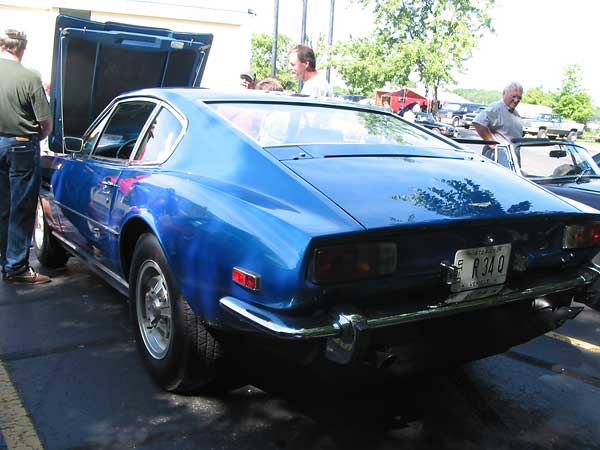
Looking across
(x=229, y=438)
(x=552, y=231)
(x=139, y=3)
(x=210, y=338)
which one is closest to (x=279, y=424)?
(x=229, y=438)

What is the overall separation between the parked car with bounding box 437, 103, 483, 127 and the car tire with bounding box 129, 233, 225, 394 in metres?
35.3

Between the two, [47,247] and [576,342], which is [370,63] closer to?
[47,247]

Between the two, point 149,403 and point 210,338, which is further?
point 149,403

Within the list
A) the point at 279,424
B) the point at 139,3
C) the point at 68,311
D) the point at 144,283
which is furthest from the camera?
the point at 139,3

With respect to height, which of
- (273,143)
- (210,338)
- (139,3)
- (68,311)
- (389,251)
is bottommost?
(68,311)

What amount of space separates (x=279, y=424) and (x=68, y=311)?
2.11 metres

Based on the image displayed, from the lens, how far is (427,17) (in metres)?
23.1

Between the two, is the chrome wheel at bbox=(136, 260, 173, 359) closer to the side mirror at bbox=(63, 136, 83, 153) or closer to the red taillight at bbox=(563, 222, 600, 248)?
the side mirror at bbox=(63, 136, 83, 153)

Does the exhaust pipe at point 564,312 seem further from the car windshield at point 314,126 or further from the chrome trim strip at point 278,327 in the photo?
the chrome trim strip at point 278,327

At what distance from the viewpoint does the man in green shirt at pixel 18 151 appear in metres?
4.43

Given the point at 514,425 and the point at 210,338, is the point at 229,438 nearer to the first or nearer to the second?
the point at 210,338

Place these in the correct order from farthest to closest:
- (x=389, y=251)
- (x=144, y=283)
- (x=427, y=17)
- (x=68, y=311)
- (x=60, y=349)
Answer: (x=427, y=17), (x=68, y=311), (x=60, y=349), (x=144, y=283), (x=389, y=251)

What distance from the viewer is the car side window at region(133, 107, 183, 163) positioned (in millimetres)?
3160

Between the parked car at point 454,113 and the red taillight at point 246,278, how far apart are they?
35857mm
